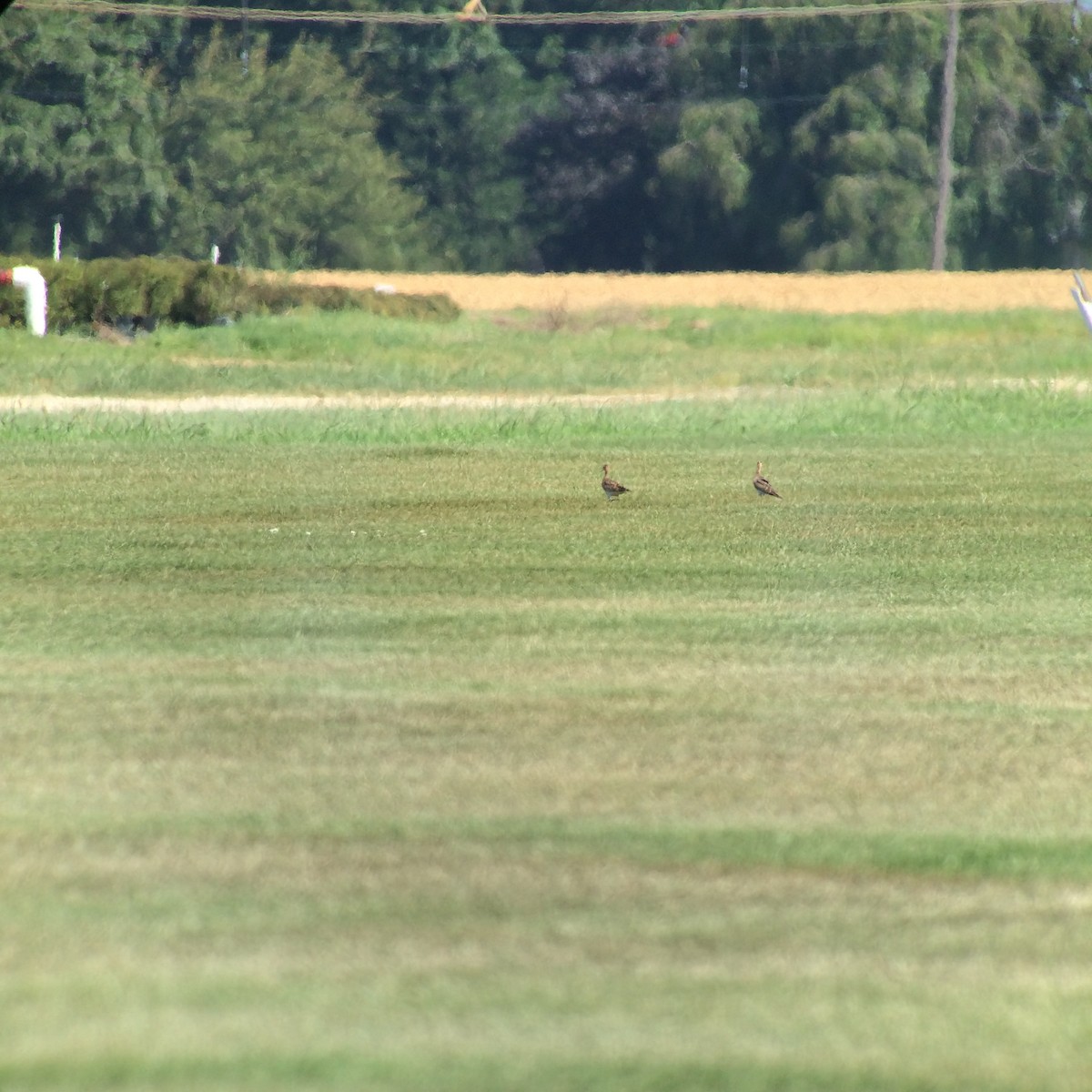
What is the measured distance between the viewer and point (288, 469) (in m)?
17.8

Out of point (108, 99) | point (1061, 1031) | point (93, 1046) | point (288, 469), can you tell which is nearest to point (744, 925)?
point (1061, 1031)

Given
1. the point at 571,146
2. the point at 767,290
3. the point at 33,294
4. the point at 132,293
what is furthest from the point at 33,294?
the point at 571,146

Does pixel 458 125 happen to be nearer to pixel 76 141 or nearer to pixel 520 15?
pixel 520 15

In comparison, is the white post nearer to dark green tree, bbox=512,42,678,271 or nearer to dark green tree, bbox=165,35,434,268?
dark green tree, bbox=165,35,434,268

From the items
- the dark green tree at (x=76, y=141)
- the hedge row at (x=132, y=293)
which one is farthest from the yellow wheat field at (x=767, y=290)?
the hedge row at (x=132, y=293)

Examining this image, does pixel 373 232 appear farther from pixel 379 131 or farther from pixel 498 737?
pixel 498 737

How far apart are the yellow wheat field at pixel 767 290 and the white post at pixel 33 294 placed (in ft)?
63.4

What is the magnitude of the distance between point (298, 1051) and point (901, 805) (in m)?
2.57

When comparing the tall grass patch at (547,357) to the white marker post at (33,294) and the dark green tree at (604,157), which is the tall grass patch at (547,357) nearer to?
the white marker post at (33,294)

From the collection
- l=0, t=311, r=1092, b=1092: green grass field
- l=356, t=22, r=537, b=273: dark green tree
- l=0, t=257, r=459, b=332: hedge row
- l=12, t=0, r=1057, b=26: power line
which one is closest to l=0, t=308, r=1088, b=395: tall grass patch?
l=0, t=257, r=459, b=332: hedge row

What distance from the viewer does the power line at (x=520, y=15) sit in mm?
65188

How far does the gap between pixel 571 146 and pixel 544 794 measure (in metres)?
72.7

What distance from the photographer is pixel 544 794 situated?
623cm

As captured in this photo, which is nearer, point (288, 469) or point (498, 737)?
point (498, 737)
